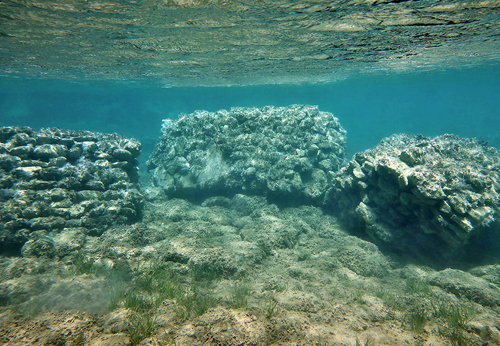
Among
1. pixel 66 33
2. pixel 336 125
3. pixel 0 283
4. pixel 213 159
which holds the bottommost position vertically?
pixel 0 283

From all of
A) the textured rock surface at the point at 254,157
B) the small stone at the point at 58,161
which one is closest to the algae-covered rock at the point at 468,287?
the textured rock surface at the point at 254,157

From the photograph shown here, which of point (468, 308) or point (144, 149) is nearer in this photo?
point (468, 308)

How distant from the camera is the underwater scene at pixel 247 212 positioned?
3979 mm

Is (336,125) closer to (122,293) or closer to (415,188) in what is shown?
(415,188)

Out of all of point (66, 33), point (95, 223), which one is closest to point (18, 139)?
point (95, 223)

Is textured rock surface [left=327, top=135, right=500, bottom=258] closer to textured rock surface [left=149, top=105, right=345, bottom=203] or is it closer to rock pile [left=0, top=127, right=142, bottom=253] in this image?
textured rock surface [left=149, top=105, right=345, bottom=203]

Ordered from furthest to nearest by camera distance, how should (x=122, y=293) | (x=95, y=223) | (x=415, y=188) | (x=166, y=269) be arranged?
1. (x=95, y=223)
2. (x=415, y=188)
3. (x=166, y=269)
4. (x=122, y=293)

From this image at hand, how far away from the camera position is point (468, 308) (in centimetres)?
464

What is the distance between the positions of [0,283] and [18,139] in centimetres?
661

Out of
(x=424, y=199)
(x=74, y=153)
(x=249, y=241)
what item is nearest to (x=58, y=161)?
(x=74, y=153)

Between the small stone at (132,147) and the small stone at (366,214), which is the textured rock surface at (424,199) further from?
the small stone at (132,147)

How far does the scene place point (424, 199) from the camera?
688 centimetres

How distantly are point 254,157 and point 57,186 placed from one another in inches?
328

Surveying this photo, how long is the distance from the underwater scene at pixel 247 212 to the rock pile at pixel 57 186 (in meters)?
0.06
